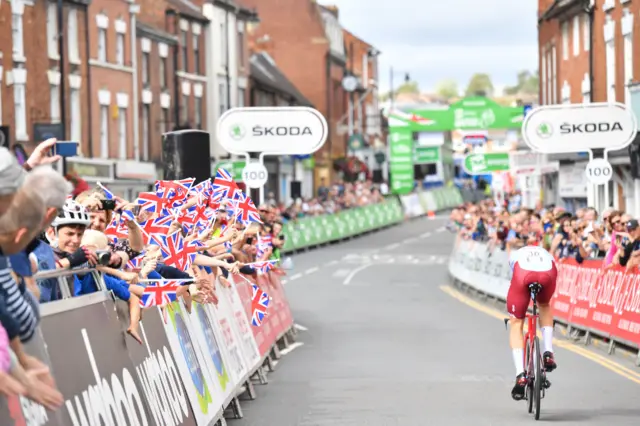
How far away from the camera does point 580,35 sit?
2012 inches

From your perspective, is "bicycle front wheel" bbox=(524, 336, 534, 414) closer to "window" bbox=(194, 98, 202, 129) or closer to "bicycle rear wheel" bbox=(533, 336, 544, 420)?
"bicycle rear wheel" bbox=(533, 336, 544, 420)

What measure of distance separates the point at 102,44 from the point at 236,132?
2217cm

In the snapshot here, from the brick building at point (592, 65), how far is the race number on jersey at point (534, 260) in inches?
956

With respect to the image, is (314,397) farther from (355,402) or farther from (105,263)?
(105,263)

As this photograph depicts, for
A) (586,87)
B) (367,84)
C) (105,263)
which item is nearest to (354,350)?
(105,263)

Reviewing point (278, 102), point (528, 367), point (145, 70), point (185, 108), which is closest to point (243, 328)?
point (528, 367)

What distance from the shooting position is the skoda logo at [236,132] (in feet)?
93.1

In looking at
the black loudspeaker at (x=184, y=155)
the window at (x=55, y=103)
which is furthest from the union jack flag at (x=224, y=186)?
the window at (x=55, y=103)

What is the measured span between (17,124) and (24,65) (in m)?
1.66

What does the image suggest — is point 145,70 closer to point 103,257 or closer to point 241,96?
point 241,96

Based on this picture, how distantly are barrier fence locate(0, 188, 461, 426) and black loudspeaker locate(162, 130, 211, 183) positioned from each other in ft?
5.36

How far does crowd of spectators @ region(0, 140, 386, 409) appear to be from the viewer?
18.7 feet

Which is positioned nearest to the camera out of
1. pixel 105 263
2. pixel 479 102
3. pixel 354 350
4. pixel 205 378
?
pixel 105 263

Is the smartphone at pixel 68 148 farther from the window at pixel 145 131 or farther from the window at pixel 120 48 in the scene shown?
the window at pixel 145 131
